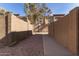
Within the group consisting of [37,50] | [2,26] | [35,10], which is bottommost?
[37,50]

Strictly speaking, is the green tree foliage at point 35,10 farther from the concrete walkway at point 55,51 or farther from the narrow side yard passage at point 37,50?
the concrete walkway at point 55,51

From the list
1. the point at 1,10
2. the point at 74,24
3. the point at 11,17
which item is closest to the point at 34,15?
the point at 1,10

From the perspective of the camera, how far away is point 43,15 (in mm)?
31922

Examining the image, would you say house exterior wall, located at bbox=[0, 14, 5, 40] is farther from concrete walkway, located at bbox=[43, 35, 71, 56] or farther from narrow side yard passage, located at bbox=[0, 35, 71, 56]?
concrete walkway, located at bbox=[43, 35, 71, 56]

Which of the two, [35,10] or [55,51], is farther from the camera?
[35,10]

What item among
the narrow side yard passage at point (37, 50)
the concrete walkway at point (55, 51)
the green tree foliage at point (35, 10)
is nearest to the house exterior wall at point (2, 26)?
→ the narrow side yard passage at point (37, 50)

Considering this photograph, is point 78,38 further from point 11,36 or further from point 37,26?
point 37,26

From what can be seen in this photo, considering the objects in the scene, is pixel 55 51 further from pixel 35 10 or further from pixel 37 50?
pixel 35 10

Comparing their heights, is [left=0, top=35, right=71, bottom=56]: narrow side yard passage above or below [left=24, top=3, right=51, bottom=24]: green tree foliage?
below

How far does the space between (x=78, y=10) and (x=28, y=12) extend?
21525 mm

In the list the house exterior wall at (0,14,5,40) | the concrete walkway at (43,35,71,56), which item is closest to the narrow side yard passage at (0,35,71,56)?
the concrete walkway at (43,35,71,56)

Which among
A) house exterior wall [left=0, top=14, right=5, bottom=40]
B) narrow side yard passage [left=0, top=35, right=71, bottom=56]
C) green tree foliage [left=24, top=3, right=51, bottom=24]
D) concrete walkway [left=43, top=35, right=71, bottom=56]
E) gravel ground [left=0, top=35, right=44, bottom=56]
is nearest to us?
concrete walkway [left=43, top=35, right=71, bottom=56]

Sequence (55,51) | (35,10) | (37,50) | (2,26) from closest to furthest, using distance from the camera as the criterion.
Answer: (55,51) → (37,50) → (2,26) → (35,10)

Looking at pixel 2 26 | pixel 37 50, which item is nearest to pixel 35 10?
pixel 2 26
